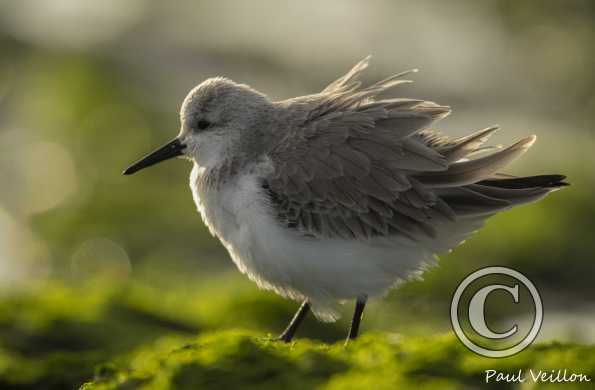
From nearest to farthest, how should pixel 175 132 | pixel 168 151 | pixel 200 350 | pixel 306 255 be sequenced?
1. pixel 200 350
2. pixel 306 255
3. pixel 168 151
4. pixel 175 132

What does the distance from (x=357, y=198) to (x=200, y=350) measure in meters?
1.56

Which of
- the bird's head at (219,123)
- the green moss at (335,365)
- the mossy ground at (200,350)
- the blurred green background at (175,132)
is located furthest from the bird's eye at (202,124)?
the green moss at (335,365)

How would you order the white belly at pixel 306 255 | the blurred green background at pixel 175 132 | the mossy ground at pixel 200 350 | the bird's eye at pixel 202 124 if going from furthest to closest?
the blurred green background at pixel 175 132 < the bird's eye at pixel 202 124 < the white belly at pixel 306 255 < the mossy ground at pixel 200 350

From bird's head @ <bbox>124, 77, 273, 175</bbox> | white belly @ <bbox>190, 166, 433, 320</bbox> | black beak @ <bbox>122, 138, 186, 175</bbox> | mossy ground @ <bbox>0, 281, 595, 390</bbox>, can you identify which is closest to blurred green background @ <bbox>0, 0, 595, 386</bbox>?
mossy ground @ <bbox>0, 281, 595, 390</bbox>

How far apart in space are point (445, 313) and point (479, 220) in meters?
4.19

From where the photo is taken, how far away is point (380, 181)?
6.12 m

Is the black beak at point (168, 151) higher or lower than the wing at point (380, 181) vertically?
higher

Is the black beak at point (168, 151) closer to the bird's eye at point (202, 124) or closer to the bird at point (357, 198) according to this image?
the bird's eye at point (202, 124)

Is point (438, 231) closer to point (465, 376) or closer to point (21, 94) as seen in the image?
point (465, 376)

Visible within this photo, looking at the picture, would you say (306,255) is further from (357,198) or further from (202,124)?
(202,124)

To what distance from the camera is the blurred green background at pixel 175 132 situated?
28.0 feet

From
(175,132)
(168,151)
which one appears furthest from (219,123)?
(175,132)

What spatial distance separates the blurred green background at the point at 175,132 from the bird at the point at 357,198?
4.58 ft

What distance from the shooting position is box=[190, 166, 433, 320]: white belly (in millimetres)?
6082
